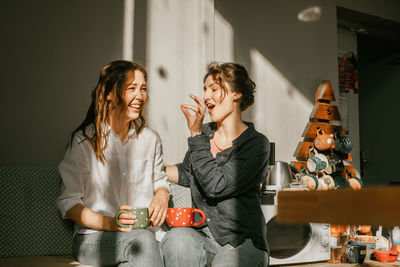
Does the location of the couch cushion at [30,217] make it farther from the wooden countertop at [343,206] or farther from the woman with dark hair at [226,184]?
the wooden countertop at [343,206]

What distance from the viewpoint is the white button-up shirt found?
141cm

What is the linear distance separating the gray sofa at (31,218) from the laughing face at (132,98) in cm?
44

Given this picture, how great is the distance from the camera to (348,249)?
2164 millimetres

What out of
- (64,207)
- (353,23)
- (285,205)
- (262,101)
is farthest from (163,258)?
(353,23)

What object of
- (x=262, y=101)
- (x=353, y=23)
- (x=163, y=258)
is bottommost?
(x=163, y=258)

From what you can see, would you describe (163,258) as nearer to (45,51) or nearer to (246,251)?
(246,251)

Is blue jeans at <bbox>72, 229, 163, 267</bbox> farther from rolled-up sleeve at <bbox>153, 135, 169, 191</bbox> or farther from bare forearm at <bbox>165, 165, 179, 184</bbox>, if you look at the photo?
bare forearm at <bbox>165, 165, 179, 184</bbox>

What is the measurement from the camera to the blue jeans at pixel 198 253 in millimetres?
1295

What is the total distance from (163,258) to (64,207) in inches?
15.5

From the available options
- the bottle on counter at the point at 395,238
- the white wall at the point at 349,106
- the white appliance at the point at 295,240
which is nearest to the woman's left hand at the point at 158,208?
the white appliance at the point at 295,240

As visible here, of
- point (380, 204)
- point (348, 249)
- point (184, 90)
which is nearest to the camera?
point (380, 204)

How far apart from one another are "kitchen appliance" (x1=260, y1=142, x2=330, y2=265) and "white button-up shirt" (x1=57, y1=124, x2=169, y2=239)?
63 centimetres

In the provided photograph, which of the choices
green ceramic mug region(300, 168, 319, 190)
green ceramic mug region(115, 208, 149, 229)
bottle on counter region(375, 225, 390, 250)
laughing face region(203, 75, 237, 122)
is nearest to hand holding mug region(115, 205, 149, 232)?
green ceramic mug region(115, 208, 149, 229)

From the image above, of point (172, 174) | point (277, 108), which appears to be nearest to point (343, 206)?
point (172, 174)
